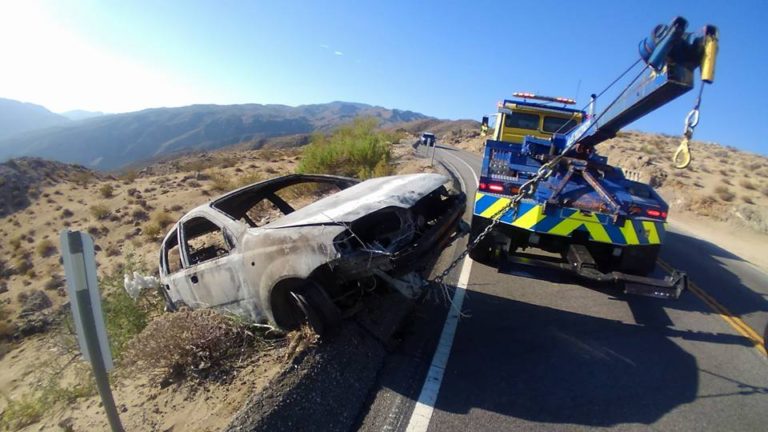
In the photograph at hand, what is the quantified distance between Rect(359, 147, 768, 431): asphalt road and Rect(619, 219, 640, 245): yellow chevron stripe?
95 cm

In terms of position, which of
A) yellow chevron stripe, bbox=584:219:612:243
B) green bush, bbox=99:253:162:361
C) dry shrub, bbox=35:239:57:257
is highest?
yellow chevron stripe, bbox=584:219:612:243

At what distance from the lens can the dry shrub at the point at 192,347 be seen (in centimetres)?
371

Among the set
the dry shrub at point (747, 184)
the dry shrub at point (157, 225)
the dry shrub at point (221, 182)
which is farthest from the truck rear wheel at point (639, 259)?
the dry shrub at point (747, 184)

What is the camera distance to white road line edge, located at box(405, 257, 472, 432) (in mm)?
2977

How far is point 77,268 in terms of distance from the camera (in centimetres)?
232

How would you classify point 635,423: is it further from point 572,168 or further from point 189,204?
point 189,204

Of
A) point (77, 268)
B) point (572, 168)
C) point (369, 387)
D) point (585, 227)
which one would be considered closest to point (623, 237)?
point (585, 227)

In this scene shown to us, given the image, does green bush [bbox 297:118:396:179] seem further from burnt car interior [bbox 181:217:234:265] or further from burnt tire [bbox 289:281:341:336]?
burnt tire [bbox 289:281:341:336]

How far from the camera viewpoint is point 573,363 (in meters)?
3.88

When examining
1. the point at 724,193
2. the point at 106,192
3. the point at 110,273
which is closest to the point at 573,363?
the point at 110,273

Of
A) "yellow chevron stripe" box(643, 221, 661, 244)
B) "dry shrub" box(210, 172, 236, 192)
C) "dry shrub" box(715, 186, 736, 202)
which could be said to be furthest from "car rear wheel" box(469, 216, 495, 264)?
"dry shrub" box(715, 186, 736, 202)

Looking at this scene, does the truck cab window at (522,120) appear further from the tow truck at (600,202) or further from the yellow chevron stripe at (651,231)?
the yellow chevron stripe at (651,231)

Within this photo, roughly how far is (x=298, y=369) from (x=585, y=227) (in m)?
3.89

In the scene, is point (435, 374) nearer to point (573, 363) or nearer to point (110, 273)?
point (573, 363)
